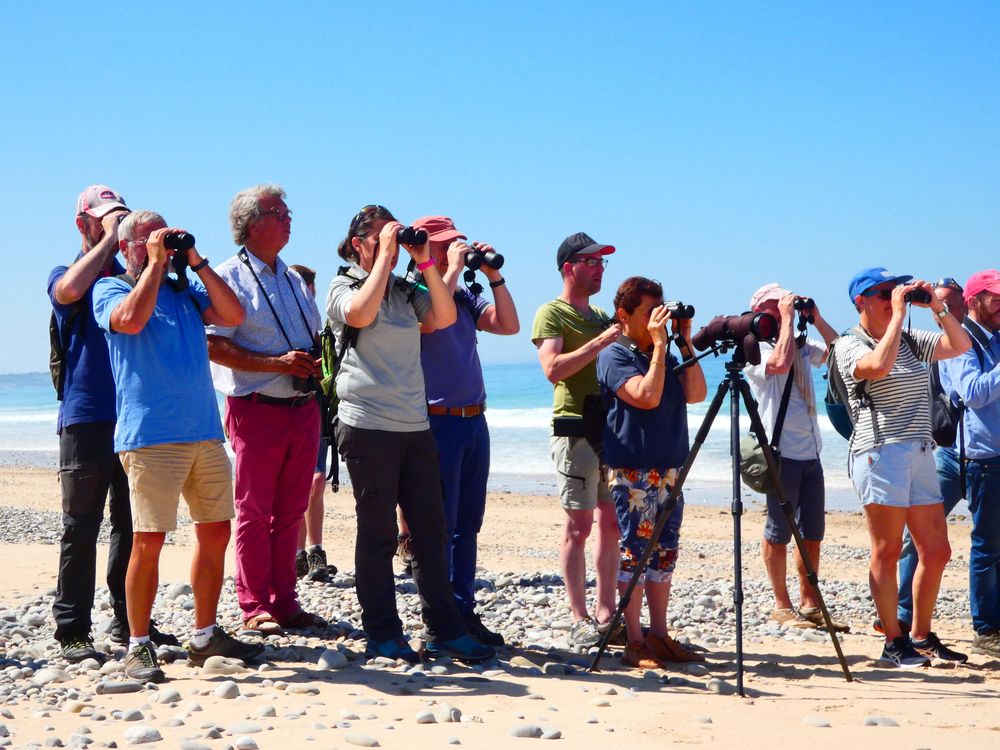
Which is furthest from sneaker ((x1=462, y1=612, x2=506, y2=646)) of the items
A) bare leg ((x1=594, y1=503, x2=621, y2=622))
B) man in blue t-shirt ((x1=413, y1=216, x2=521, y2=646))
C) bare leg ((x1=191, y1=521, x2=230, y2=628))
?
bare leg ((x1=191, y1=521, x2=230, y2=628))

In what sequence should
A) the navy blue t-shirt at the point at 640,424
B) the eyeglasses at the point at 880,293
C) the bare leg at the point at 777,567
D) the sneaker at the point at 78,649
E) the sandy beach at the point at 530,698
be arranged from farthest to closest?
1. the bare leg at the point at 777,567
2. the eyeglasses at the point at 880,293
3. the navy blue t-shirt at the point at 640,424
4. the sneaker at the point at 78,649
5. the sandy beach at the point at 530,698

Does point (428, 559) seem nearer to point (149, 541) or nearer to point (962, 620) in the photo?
point (149, 541)

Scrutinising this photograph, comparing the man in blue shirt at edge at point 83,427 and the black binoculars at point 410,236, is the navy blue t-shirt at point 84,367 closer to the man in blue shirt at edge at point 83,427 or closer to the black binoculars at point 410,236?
the man in blue shirt at edge at point 83,427

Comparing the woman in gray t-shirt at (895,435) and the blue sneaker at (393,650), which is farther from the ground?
the woman in gray t-shirt at (895,435)

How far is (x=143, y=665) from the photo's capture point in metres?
4.66

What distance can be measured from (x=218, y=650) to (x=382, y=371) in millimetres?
1398

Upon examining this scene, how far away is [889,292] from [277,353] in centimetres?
293

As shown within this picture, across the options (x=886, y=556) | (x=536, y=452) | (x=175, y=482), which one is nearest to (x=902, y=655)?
(x=886, y=556)

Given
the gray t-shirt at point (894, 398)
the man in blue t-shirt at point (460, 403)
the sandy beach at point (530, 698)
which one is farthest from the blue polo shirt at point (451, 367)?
the gray t-shirt at point (894, 398)

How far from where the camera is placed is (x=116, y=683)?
14.8 feet

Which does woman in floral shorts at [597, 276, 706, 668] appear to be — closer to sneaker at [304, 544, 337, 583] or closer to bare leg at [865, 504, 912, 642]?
bare leg at [865, 504, 912, 642]

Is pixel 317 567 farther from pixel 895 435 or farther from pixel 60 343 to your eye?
pixel 895 435

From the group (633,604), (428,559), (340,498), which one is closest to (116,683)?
(428,559)

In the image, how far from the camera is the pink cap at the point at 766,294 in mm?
6172
